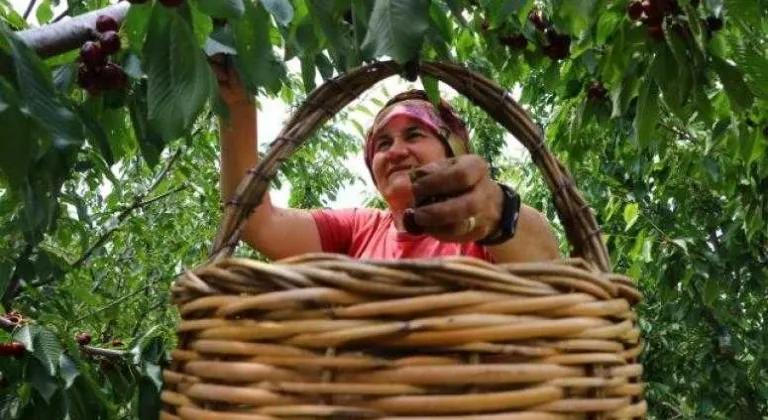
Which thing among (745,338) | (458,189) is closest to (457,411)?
(458,189)

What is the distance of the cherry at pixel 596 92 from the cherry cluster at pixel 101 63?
2.89ft

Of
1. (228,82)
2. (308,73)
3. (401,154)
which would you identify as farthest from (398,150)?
(228,82)

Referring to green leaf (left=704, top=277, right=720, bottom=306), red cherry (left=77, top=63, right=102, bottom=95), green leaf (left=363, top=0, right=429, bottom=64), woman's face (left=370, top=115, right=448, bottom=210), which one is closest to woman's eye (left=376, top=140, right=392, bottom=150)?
woman's face (left=370, top=115, right=448, bottom=210)

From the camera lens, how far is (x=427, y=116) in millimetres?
1091

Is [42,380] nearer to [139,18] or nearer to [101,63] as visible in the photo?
[101,63]

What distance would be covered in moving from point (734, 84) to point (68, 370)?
789mm

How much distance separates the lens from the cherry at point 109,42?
79cm

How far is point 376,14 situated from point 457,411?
0.88 feet

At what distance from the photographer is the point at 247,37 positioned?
71 cm

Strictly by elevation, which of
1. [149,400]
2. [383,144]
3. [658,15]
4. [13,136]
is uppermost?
[658,15]

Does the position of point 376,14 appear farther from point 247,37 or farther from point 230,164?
point 230,164

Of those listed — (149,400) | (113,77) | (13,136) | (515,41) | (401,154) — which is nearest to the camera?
(13,136)

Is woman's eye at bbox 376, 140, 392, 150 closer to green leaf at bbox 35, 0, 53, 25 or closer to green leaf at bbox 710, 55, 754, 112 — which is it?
green leaf at bbox 710, 55, 754, 112

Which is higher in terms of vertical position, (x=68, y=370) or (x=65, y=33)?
(x=65, y=33)
